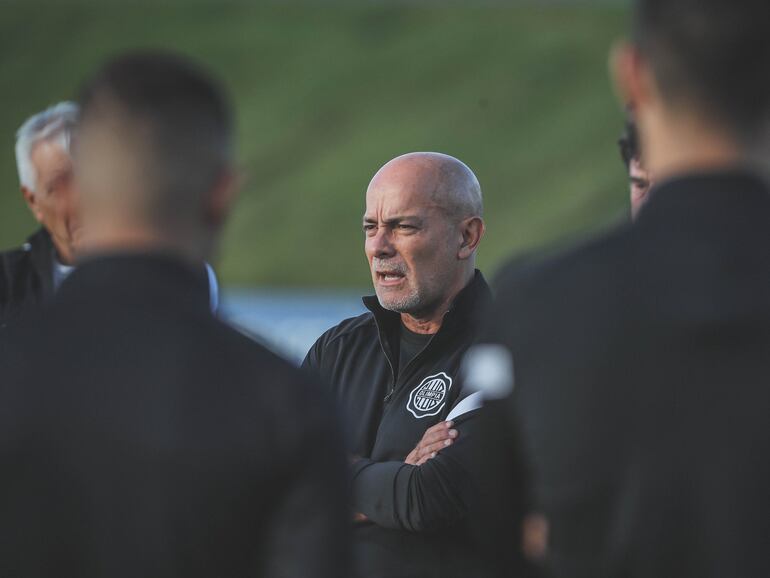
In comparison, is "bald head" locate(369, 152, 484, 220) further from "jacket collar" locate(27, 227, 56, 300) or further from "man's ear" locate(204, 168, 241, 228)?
"man's ear" locate(204, 168, 241, 228)

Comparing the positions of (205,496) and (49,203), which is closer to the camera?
(205,496)

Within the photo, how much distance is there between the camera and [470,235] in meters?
3.79

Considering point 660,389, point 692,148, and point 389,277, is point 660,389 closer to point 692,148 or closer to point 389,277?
point 692,148

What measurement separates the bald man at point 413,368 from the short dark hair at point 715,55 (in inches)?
68.1

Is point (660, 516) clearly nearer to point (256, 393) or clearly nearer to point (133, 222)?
point (256, 393)

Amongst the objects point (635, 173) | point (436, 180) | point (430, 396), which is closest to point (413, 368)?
point (430, 396)

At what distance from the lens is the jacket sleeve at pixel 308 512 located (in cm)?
147

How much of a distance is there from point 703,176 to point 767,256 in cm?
13

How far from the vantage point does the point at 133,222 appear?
60.2 inches

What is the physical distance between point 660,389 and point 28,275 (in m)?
2.42

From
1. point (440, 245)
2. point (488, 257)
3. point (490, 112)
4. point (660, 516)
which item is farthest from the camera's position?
point (490, 112)

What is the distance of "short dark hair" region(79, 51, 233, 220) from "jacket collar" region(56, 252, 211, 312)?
0.06 meters

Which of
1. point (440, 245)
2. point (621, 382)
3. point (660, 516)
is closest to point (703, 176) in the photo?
point (621, 382)

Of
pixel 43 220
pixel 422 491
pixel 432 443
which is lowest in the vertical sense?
pixel 422 491
